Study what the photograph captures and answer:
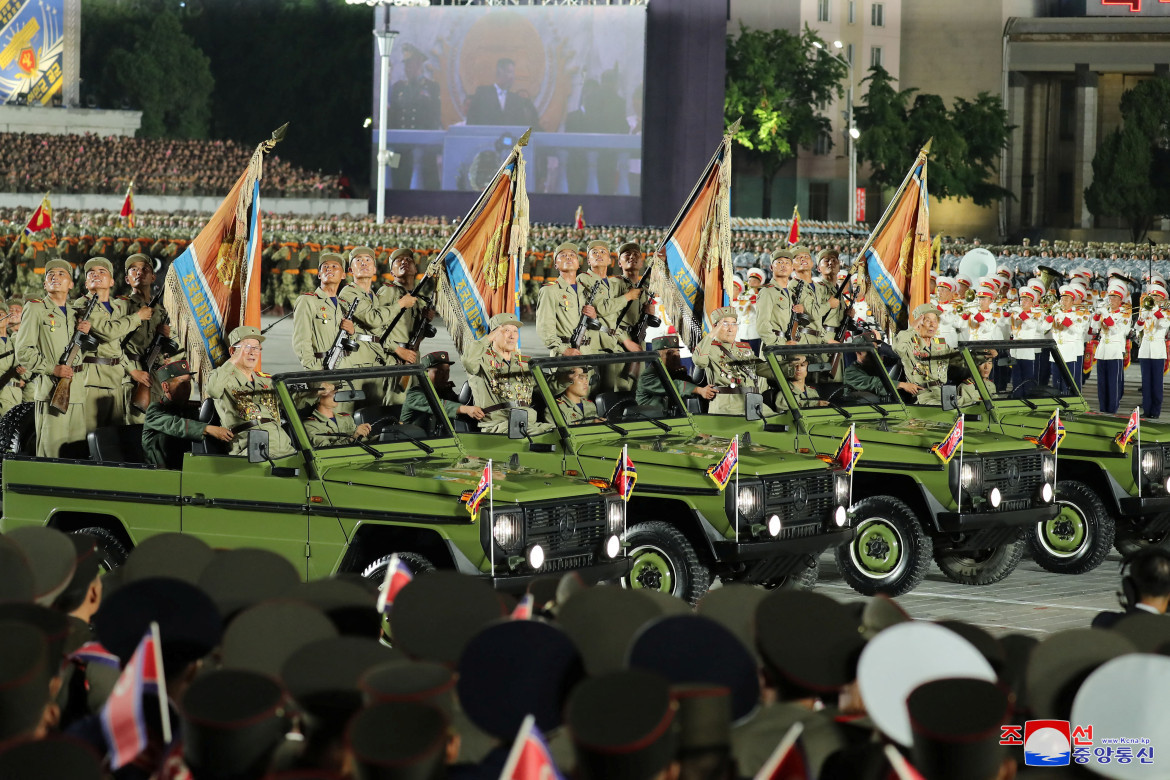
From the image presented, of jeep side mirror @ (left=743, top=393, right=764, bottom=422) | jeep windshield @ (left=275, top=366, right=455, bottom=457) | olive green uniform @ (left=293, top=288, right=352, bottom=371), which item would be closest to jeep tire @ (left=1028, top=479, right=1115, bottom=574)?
jeep side mirror @ (left=743, top=393, right=764, bottom=422)

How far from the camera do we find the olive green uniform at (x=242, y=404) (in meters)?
10.1

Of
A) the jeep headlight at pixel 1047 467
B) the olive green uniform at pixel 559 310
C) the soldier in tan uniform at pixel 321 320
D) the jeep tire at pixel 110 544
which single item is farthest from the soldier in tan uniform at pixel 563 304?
the jeep tire at pixel 110 544

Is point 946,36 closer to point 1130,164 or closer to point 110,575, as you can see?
point 1130,164

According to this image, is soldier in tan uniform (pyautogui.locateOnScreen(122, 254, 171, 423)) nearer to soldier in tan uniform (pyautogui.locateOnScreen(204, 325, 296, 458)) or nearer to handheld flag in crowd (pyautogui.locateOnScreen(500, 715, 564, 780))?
soldier in tan uniform (pyautogui.locateOnScreen(204, 325, 296, 458))

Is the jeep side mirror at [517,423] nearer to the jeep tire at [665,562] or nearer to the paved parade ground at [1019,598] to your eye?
the jeep tire at [665,562]

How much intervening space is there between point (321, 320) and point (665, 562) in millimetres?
4365

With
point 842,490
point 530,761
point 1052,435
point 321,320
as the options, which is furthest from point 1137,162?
point 530,761

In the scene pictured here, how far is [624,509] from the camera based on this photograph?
9.91 meters

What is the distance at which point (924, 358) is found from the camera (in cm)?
1394

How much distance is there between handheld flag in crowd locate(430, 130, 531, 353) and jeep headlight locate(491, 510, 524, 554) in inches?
183

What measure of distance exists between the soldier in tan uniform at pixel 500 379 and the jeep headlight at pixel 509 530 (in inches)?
86.4

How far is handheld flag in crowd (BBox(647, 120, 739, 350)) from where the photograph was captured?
51.0ft

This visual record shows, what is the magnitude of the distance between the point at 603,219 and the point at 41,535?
178 feet

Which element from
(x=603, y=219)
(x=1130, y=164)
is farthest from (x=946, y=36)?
(x=603, y=219)
